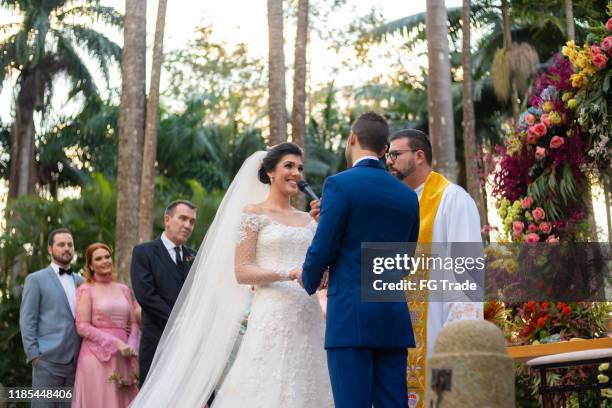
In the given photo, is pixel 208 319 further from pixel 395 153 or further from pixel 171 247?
pixel 395 153

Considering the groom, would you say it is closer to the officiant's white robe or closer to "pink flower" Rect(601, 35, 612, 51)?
the officiant's white robe

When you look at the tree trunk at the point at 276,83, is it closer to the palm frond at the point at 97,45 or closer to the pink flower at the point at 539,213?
the pink flower at the point at 539,213

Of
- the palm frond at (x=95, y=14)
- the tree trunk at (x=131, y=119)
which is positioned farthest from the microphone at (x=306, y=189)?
the palm frond at (x=95, y=14)

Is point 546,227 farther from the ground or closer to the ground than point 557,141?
closer to the ground

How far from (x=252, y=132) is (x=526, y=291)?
25801 millimetres

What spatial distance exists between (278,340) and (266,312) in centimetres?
21

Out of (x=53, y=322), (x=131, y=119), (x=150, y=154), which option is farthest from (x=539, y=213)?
(x=150, y=154)

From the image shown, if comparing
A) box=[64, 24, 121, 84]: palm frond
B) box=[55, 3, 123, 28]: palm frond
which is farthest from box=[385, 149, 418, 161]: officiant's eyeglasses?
box=[64, 24, 121, 84]: palm frond

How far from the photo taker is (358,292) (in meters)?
5.80

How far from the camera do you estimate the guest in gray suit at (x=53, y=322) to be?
9.96 m

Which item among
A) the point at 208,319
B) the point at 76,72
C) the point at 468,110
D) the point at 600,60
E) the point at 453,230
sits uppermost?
the point at 76,72

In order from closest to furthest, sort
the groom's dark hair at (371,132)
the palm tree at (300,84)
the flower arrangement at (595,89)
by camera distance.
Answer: the groom's dark hair at (371,132) → the flower arrangement at (595,89) → the palm tree at (300,84)

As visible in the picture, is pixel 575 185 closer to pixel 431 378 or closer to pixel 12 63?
pixel 431 378

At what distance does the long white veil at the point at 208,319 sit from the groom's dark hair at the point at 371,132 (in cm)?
197
